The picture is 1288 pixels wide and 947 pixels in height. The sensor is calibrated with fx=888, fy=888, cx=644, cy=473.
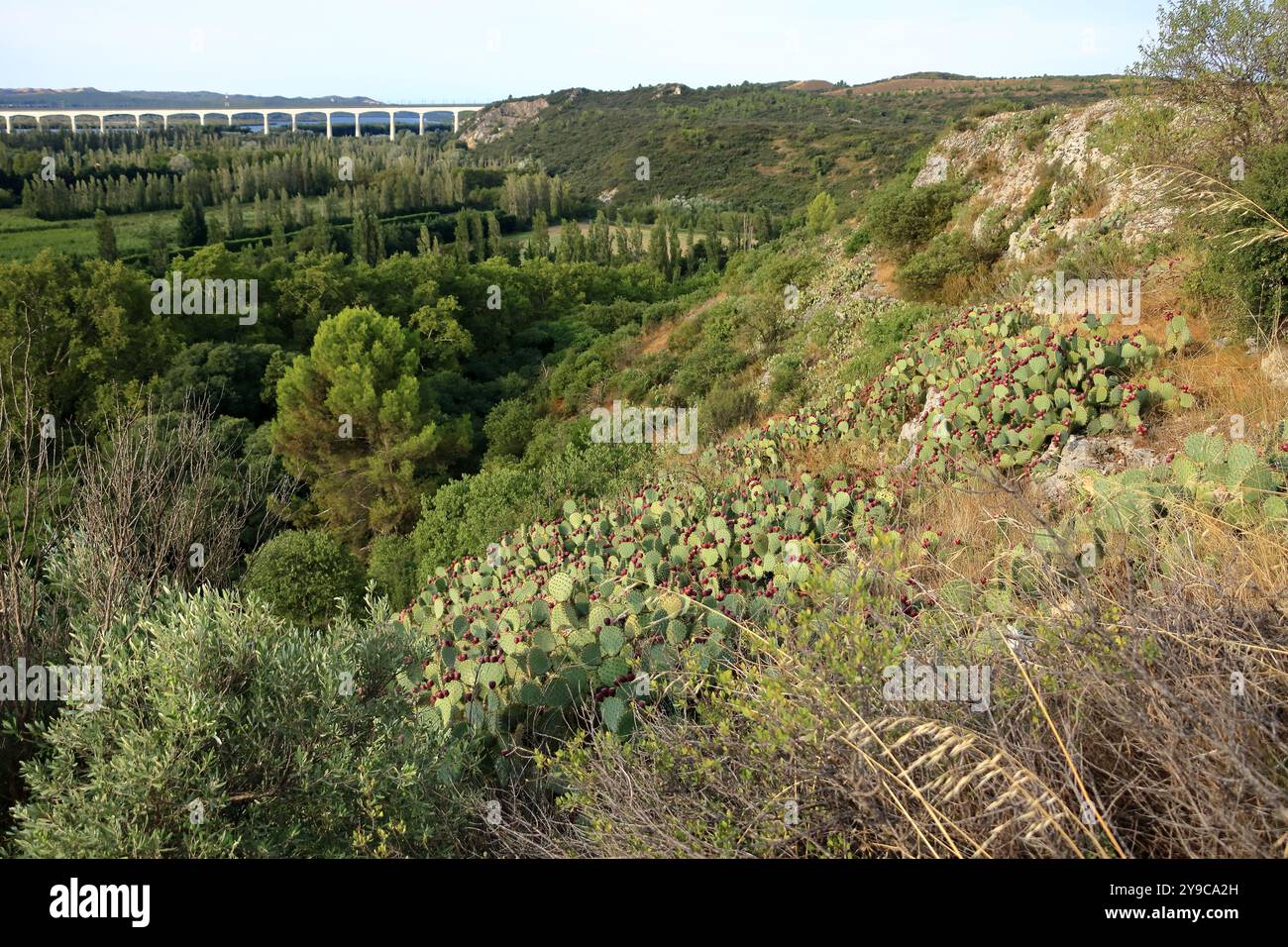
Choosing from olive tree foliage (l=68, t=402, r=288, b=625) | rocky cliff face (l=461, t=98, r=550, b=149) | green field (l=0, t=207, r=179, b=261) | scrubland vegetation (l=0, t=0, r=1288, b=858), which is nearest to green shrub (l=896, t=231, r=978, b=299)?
scrubland vegetation (l=0, t=0, r=1288, b=858)

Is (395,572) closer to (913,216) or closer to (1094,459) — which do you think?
(913,216)

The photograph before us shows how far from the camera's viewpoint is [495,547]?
9102mm

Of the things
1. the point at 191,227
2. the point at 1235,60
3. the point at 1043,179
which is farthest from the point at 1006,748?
the point at 191,227

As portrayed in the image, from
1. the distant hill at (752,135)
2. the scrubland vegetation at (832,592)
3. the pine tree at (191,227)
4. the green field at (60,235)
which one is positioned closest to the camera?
the scrubland vegetation at (832,592)

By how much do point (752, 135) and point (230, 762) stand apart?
88.6 m

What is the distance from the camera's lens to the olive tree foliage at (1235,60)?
28.5 feet

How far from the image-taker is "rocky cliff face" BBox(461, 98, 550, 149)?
125 m

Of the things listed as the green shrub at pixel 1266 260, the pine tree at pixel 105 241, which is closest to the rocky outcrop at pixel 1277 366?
the green shrub at pixel 1266 260

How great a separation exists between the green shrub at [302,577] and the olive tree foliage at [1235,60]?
12178 millimetres

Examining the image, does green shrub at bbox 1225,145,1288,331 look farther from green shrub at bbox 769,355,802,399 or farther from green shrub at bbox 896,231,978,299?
green shrub at bbox 769,355,802,399

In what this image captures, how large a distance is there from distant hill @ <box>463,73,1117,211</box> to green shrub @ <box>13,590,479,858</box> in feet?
186

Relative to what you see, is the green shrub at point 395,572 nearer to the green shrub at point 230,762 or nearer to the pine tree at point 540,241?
the green shrub at point 230,762

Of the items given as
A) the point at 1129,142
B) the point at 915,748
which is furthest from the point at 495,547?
the point at 1129,142
